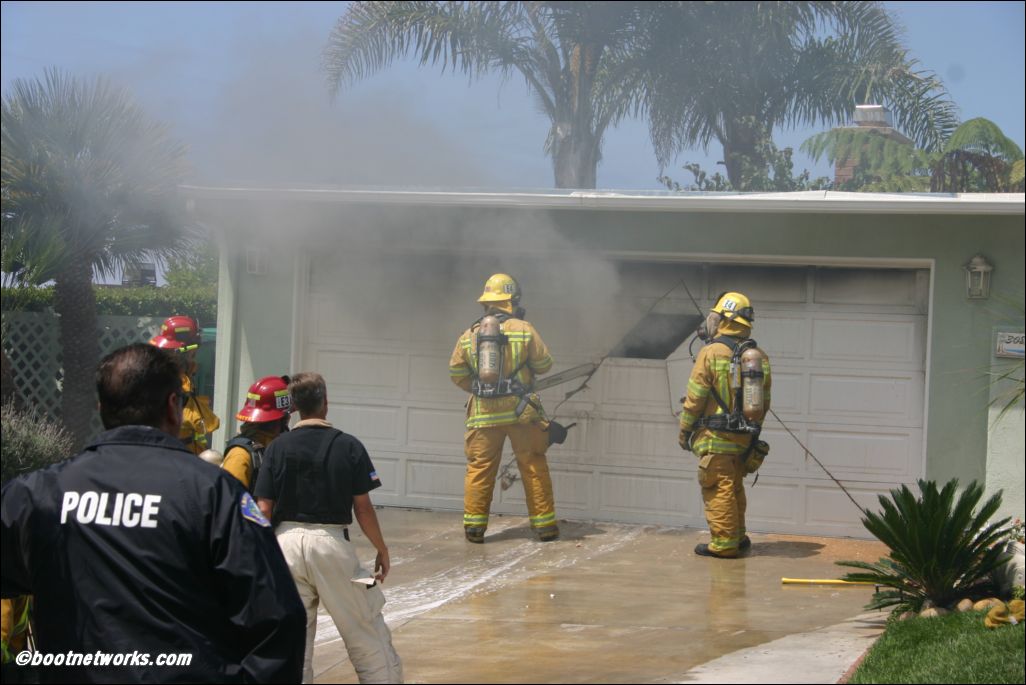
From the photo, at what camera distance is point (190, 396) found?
7863mm

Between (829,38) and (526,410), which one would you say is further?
(829,38)

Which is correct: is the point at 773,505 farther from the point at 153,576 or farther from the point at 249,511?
the point at 153,576

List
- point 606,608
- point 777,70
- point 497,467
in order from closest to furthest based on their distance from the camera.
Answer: point 606,608 < point 497,467 < point 777,70

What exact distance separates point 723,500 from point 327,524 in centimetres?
423

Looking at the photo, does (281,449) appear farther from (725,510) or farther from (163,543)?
(725,510)

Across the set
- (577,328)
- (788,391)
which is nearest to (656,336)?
(577,328)

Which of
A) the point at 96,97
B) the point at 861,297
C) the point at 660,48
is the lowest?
the point at 861,297

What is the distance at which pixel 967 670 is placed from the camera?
507cm

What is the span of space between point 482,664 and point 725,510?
3364 mm

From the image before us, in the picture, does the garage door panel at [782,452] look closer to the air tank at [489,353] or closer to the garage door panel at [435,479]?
the air tank at [489,353]

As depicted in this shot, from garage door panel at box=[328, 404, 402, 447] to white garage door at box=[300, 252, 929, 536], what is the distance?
0.5 inches

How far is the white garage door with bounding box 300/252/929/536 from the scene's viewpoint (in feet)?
31.6

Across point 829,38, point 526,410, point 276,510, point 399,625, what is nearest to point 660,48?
point 829,38

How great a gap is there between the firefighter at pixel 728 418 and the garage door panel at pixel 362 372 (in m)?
3.16
